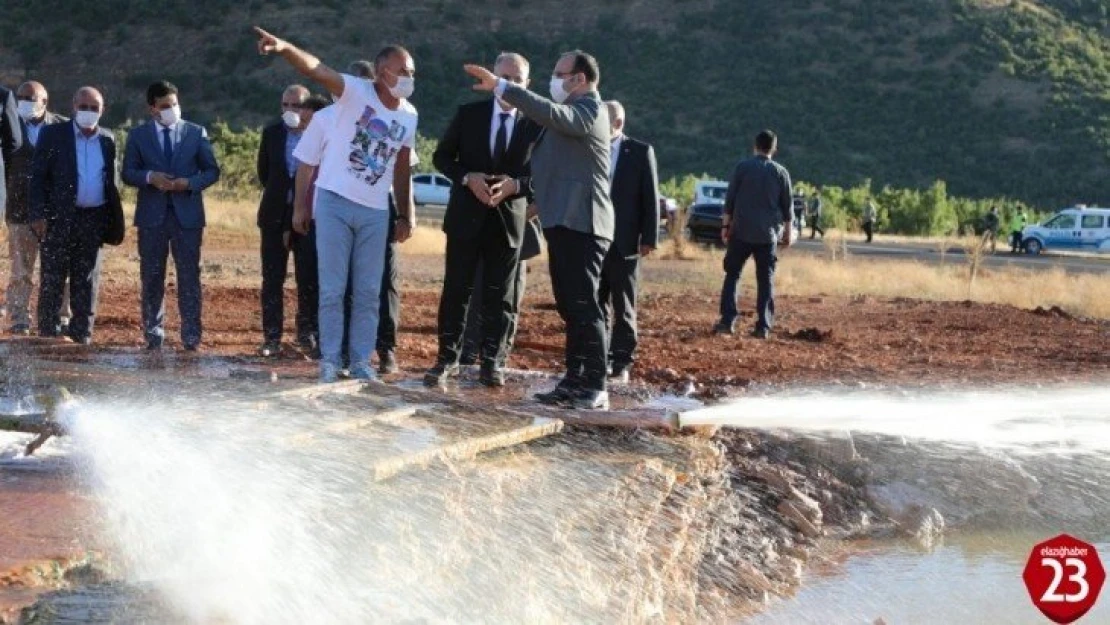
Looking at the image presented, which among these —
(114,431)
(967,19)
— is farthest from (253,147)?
(967,19)

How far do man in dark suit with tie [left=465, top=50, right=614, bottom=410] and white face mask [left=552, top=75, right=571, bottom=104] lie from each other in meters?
0.04

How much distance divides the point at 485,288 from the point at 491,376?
0.54 m

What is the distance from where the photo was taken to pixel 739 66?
6975cm

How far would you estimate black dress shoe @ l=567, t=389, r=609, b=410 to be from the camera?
880 centimetres

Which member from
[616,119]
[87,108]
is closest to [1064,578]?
[616,119]

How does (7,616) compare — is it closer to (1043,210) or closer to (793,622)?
(793,622)

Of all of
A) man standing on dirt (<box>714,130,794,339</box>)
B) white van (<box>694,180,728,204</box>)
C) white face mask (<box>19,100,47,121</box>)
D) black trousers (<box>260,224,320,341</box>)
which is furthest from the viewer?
white van (<box>694,180,728,204</box>)

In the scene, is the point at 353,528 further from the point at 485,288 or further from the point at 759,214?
the point at 759,214

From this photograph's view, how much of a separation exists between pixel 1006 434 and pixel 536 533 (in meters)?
4.35

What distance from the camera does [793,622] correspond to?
6.53 metres

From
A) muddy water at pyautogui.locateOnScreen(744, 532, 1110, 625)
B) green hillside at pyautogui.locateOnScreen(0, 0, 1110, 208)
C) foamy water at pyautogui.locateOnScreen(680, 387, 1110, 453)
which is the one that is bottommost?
muddy water at pyautogui.locateOnScreen(744, 532, 1110, 625)

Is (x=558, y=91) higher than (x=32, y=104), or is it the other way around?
(x=558, y=91)

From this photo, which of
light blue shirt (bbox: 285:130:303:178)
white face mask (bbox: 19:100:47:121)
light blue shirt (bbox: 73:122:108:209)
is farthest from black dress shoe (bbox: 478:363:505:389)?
white face mask (bbox: 19:100:47:121)

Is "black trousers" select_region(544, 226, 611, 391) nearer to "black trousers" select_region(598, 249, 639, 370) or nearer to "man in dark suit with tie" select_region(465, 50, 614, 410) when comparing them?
"man in dark suit with tie" select_region(465, 50, 614, 410)
